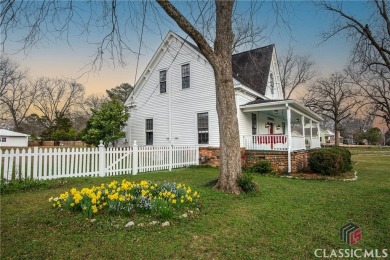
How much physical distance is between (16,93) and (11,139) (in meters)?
10.7

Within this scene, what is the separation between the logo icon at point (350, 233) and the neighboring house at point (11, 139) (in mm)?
43531

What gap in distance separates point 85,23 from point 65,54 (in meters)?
1.06

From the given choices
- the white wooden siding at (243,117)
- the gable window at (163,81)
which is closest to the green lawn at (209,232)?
the white wooden siding at (243,117)

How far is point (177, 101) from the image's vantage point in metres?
15.0

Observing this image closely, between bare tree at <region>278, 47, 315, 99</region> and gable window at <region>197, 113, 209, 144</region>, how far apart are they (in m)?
24.0

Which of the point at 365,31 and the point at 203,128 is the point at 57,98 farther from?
the point at 365,31

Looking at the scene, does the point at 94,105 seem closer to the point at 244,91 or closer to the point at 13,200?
the point at 244,91

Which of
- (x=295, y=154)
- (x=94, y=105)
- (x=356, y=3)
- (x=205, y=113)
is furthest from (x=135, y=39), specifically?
(x=94, y=105)

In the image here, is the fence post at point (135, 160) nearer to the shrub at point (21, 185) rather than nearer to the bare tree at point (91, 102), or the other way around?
the shrub at point (21, 185)

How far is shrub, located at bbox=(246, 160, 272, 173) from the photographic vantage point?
11.4 m

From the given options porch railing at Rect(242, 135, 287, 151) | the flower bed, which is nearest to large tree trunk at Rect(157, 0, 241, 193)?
the flower bed

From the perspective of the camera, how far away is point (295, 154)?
12.1m

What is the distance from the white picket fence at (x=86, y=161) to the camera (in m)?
7.02

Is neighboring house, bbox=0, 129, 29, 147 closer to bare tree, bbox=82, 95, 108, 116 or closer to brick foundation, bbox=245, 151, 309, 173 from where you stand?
bare tree, bbox=82, 95, 108, 116
